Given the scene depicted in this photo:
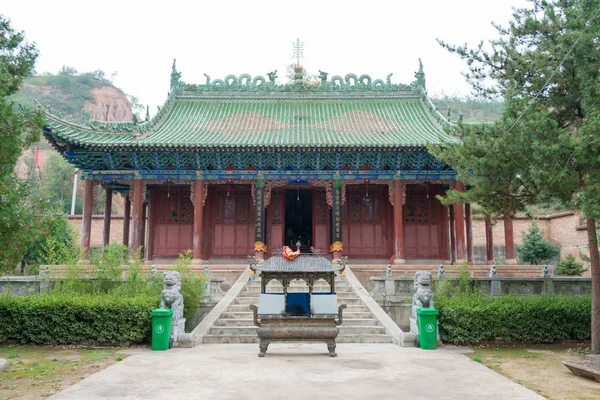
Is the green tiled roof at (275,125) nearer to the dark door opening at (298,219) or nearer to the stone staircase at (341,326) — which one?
the dark door opening at (298,219)

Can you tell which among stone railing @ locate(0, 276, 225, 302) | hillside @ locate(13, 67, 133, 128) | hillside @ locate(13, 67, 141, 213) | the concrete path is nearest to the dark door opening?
stone railing @ locate(0, 276, 225, 302)

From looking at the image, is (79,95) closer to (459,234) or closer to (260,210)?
(260,210)

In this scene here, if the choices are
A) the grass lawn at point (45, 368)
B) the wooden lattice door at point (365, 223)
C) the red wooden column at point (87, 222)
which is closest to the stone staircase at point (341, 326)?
the grass lawn at point (45, 368)

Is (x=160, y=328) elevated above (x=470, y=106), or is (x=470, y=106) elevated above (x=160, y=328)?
(x=470, y=106)

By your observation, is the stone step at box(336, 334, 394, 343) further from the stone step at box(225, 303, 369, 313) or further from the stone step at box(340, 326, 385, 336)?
the stone step at box(225, 303, 369, 313)

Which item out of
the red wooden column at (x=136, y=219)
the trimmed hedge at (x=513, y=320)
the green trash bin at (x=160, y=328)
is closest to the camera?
the green trash bin at (x=160, y=328)

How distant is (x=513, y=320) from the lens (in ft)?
31.9

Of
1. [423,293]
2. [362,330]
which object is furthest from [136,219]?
[423,293]

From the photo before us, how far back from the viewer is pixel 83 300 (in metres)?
9.85

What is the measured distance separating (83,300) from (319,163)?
30.8ft

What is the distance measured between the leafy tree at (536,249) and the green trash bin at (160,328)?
20.3m

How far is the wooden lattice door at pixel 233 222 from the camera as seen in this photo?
18312mm

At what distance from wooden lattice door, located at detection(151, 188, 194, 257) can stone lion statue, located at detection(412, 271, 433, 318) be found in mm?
10719

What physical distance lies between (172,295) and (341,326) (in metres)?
3.81
